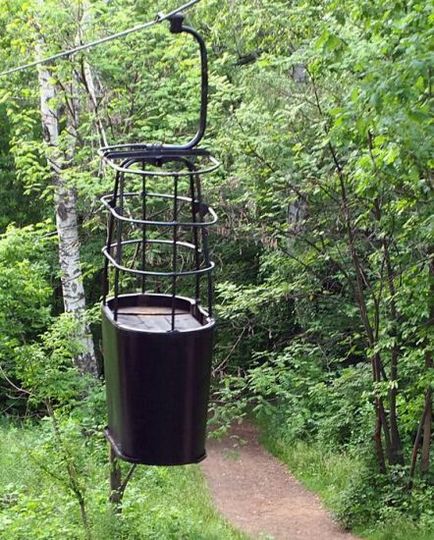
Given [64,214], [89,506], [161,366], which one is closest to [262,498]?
[89,506]

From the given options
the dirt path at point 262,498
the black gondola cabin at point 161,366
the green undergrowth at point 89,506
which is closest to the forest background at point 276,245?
the green undergrowth at point 89,506

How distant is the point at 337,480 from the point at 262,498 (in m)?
0.82

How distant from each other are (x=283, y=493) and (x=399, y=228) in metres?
3.53

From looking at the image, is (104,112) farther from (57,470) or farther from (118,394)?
(118,394)

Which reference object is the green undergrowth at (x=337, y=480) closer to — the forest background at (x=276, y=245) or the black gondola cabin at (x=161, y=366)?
the forest background at (x=276, y=245)

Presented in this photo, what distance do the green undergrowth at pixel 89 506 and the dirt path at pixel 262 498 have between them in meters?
0.51

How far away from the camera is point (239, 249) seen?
428 inches

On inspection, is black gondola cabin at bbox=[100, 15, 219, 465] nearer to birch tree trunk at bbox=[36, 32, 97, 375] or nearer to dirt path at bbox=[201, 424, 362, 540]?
dirt path at bbox=[201, 424, 362, 540]

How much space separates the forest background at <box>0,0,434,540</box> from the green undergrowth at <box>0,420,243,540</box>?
0.02 meters

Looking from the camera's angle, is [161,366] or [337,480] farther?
[337,480]

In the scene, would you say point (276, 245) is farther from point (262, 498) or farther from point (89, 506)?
point (89, 506)

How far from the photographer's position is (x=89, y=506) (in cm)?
569

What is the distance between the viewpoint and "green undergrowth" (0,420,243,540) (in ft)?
17.5

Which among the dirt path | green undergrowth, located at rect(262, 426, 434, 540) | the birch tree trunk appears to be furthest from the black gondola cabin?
the birch tree trunk
